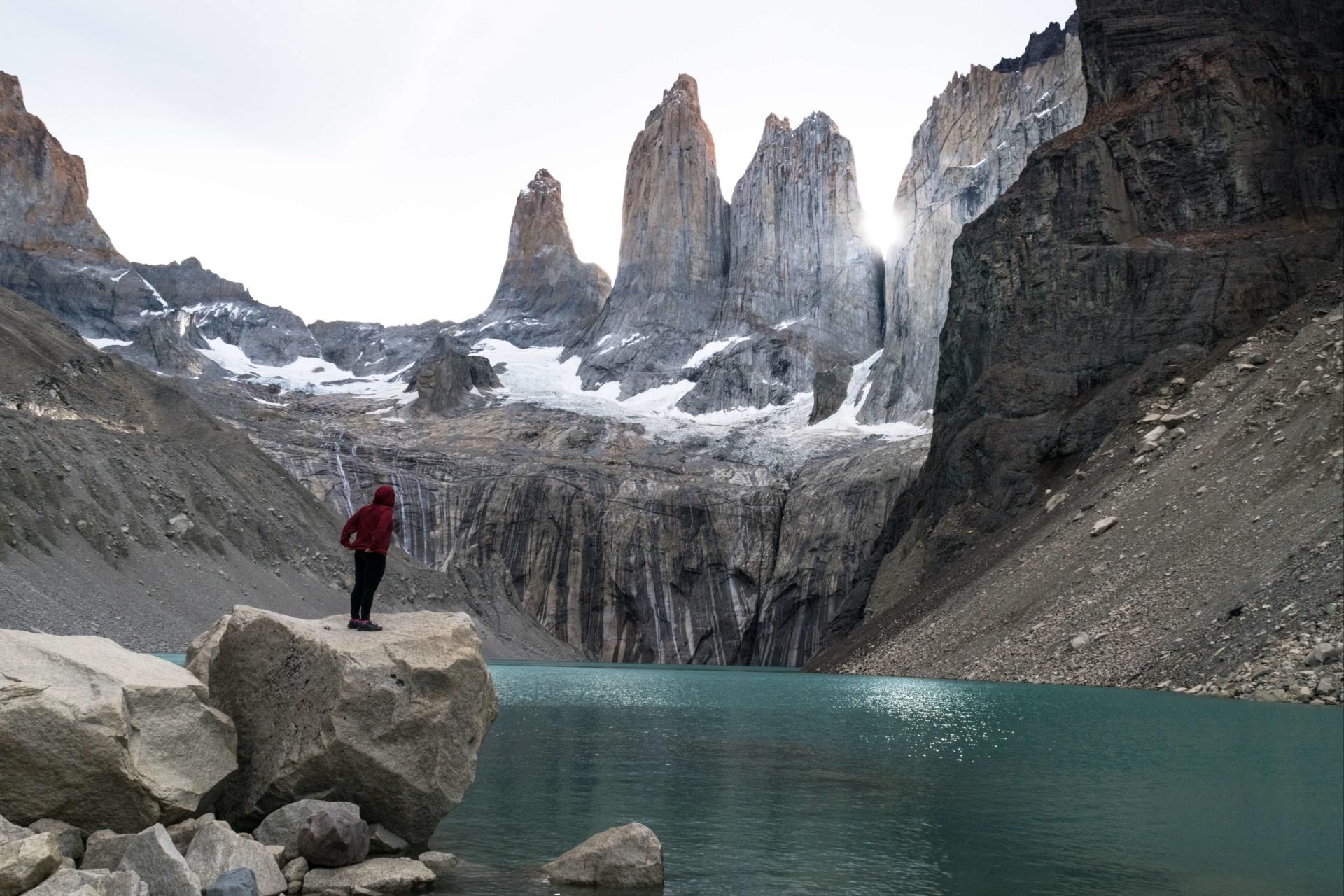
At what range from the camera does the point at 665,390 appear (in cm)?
12500

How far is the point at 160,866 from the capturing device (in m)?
8.25

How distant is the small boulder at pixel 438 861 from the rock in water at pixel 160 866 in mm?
2608

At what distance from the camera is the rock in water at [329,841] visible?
385 inches

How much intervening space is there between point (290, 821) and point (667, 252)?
13252 cm

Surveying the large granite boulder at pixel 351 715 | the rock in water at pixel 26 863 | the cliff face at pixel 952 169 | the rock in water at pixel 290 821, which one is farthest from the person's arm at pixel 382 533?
the cliff face at pixel 952 169

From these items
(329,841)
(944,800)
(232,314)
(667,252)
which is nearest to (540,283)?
(667,252)

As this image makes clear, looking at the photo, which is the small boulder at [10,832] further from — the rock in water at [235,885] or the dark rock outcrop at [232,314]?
the dark rock outcrop at [232,314]

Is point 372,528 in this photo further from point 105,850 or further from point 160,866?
point 160,866

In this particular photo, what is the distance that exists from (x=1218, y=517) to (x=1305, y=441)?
3.24 m

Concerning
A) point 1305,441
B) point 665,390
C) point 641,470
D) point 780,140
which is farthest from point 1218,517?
point 780,140

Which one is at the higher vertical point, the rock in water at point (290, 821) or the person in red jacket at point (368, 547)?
the person in red jacket at point (368, 547)

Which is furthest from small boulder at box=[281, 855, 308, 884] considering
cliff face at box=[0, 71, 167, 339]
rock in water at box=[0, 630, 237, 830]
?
cliff face at box=[0, 71, 167, 339]

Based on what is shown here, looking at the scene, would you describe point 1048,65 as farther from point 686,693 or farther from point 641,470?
point 686,693

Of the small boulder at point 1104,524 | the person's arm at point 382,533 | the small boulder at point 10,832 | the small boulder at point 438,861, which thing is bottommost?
the small boulder at point 438,861
